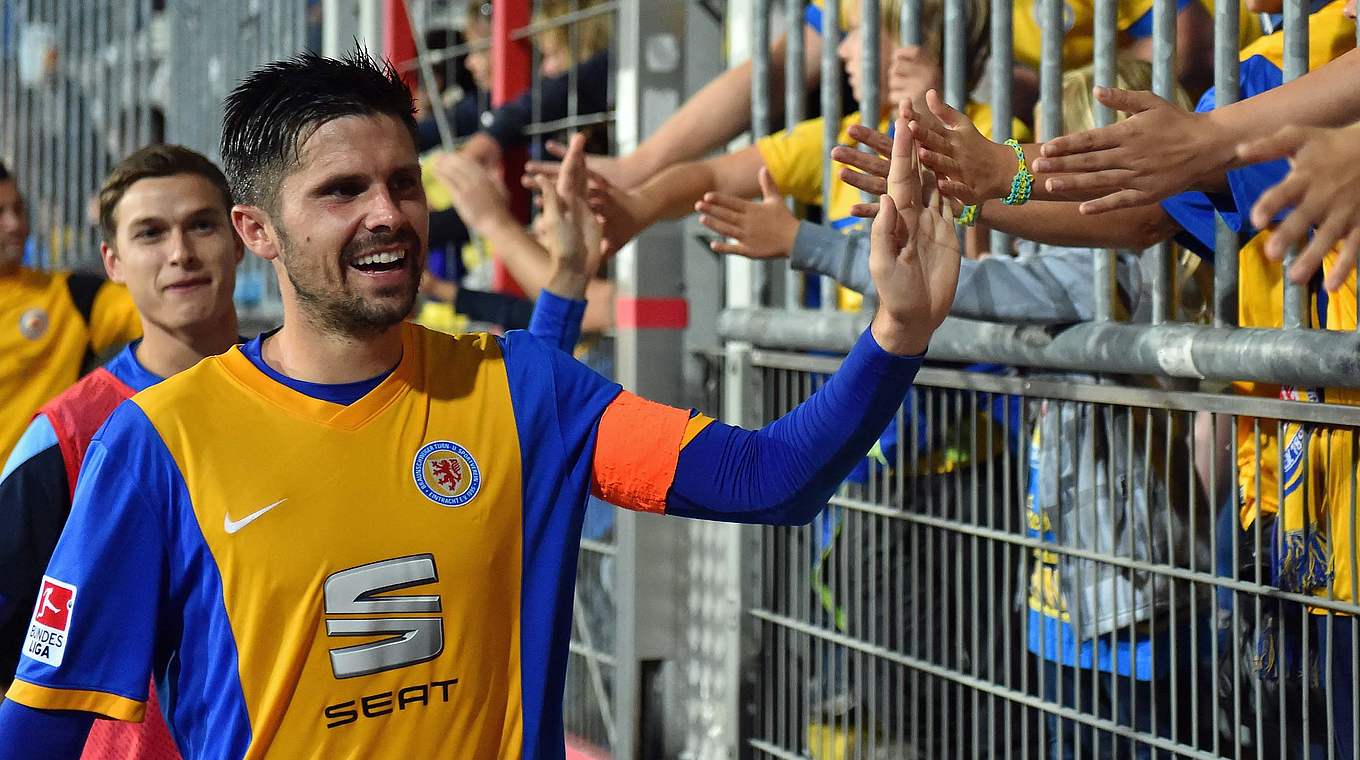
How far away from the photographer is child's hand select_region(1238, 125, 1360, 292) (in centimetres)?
156

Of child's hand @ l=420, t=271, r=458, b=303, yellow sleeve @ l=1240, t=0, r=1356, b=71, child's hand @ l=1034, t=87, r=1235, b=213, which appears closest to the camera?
child's hand @ l=1034, t=87, r=1235, b=213

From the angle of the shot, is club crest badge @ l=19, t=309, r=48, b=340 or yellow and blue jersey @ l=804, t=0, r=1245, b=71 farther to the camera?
club crest badge @ l=19, t=309, r=48, b=340

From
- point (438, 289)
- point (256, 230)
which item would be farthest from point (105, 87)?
point (256, 230)

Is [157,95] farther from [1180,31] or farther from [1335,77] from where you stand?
[1335,77]

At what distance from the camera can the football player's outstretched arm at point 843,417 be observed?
75.0 inches

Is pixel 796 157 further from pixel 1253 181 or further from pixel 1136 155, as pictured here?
pixel 1136 155

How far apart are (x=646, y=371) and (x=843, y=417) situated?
1.82 m

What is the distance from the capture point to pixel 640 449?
2.11 meters

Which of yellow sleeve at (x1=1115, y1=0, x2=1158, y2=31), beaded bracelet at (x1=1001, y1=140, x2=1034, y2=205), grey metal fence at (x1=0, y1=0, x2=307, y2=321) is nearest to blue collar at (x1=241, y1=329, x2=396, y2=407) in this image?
beaded bracelet at (x1=1001, y1=140, x2=1034, y2=205)

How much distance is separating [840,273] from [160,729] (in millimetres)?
1309

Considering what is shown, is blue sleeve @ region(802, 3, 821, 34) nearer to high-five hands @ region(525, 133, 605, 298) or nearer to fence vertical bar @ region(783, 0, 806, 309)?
fence vertical bar @ region(783, 0, 806, 309)

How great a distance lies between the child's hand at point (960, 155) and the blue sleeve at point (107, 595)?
1020 mm

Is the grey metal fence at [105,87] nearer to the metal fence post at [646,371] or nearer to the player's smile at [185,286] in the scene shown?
the metal fence post at [646,371]

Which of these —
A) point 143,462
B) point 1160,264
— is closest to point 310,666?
point 143,462
